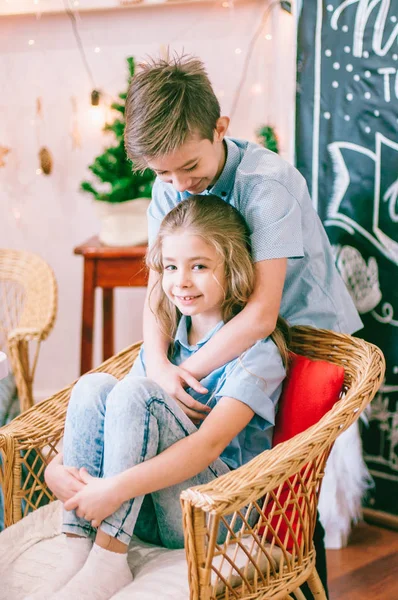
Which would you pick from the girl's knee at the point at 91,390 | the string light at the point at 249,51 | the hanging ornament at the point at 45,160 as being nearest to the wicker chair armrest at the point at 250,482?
the girl's knee at the point at 91,390

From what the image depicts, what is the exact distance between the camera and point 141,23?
2648mm

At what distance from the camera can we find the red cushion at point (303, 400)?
4.48 ft

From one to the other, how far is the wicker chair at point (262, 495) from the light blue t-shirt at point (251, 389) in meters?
0.11

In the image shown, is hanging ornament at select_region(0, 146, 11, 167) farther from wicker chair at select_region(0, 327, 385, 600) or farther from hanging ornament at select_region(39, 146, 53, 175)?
wicker chair at select_region(0, 327, 385, 600)

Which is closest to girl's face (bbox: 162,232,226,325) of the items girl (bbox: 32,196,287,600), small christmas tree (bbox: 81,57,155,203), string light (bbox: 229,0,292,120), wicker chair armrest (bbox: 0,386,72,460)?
girl (bbox: 32,196,287,600)

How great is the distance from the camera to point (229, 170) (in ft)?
4.86

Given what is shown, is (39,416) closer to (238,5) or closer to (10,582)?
(10,582)

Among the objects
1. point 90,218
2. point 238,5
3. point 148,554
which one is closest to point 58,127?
point 90,218

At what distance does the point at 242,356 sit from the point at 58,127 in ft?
5.63

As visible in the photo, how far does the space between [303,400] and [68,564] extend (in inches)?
20.6

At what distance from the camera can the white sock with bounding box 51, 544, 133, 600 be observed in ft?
3.86

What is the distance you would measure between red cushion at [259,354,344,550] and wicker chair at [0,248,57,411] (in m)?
0.94

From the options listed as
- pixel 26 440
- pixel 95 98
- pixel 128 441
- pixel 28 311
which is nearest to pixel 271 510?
pixel 128 441

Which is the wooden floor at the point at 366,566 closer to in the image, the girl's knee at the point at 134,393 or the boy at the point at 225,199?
the boy at the point at 225,199
